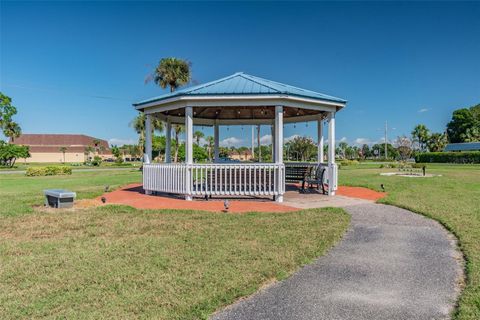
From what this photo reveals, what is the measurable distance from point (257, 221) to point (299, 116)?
8.26 meters

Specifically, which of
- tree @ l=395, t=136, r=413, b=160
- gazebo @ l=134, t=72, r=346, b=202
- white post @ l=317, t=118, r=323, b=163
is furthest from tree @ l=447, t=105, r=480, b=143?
gazebo @ l=134, t=72, r=346, b=202

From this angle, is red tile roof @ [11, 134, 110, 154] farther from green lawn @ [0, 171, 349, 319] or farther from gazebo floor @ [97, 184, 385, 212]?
green lawn @ [0, 171, 349, 319]

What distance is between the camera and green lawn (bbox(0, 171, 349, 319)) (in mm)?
3266

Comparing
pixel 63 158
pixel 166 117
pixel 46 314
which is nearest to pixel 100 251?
pixel 46 314

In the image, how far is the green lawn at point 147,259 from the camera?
327cm

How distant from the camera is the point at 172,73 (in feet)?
98.7

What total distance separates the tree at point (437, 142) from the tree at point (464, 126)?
6814mm

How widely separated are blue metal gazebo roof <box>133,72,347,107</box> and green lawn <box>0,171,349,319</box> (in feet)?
12.2

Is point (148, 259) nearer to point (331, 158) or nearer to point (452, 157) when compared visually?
point (331, 158)

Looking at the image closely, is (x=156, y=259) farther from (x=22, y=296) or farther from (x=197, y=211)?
(x=197, y=211)

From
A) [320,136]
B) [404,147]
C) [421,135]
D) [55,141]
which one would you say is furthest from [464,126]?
[55,141]

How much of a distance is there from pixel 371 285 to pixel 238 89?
24.0ft

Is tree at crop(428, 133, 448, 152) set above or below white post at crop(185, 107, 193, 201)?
above

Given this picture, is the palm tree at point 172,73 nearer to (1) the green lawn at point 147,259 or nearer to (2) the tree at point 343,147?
(1) the green lawn at point 147,259
